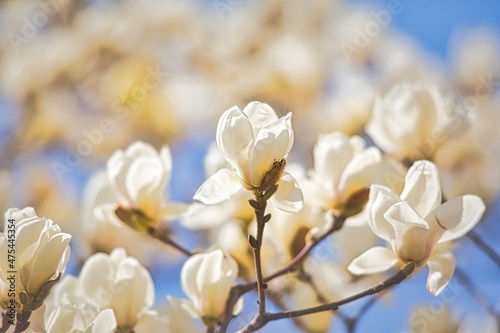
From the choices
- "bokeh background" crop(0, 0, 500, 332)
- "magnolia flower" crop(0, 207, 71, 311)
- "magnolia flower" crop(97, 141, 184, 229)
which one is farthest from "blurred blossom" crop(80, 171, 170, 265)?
"bokeh background" crop(0, 0, 500, 332)

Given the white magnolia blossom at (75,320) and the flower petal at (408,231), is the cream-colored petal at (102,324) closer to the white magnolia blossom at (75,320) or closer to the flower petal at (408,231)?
the white magnolia blossom at (75,320)

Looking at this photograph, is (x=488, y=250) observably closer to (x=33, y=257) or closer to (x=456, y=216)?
(x=456, y=216)

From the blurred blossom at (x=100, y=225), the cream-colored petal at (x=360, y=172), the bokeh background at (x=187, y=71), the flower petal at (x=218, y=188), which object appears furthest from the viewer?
the bokeh background at (x=187, y=71)

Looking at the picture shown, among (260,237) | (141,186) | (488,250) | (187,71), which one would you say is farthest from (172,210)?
(187,71)

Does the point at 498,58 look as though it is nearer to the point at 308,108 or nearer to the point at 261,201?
the point at 308,108

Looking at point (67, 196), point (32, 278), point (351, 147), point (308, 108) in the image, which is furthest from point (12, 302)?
point (308, 108)

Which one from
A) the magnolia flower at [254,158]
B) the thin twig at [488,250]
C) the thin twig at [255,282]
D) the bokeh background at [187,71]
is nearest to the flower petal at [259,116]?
the magnolia flower at [254,158]
